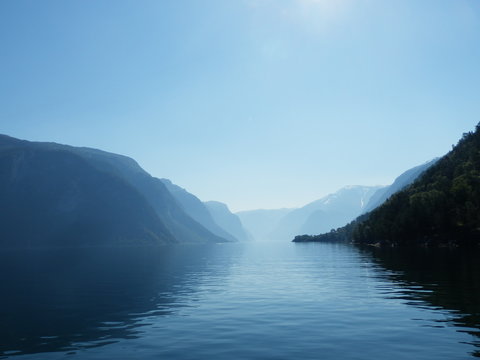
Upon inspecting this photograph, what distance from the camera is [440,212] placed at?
133 metres

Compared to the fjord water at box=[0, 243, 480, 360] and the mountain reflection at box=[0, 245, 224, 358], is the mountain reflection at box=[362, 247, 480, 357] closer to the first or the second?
the fjord water at box=[0, 243, 480, 360]

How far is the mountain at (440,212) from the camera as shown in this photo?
123 metres

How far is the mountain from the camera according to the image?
12262cm

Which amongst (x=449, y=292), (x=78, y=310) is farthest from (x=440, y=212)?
(x=78, y=310)

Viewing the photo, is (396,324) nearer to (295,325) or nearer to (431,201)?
(295,325)

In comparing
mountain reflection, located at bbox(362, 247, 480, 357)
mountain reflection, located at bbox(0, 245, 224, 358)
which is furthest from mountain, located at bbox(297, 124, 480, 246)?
mountain reflection, located at bbox(0, 245, 224, 358)

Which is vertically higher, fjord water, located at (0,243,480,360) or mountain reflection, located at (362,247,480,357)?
mountain reflection, located at (362,247,480,357)

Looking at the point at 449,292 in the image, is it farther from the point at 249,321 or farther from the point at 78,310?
the point at 78,310

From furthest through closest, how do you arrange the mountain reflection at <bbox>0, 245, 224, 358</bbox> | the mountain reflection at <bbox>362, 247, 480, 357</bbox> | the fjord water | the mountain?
the mountain, the mountain reflection at <bbox>362, 247, 480, 357</bbox>, the mountain reflection at <bbox>0, 245, 224, 358</bbox>, the fjord water

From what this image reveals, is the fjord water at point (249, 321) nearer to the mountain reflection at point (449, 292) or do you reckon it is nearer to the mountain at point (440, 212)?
the mountain reflection at point (449, 292)

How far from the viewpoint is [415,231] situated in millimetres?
151875

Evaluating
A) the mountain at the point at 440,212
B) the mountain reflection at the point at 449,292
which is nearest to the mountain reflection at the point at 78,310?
the mountain reflection at the point at 449,292

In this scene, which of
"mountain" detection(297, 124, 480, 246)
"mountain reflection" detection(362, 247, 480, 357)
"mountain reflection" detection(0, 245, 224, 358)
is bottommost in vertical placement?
"mountain reflection" detection(0, 245, 224, 358)

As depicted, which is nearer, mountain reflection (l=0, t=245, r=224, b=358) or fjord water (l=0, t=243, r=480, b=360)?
fjord water (l=0, t=243, r=480, b=360)
